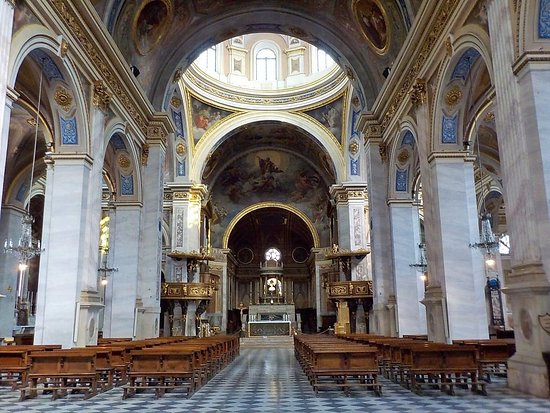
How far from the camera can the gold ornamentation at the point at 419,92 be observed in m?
11.5

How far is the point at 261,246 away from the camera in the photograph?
3922cm

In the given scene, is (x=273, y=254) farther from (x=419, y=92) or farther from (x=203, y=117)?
(x=419, y=92)

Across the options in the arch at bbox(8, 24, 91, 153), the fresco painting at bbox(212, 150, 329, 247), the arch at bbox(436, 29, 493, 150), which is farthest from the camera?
the fresco painting at bbox(212, 150, 329, 247)

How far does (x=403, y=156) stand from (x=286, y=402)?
9.95 m

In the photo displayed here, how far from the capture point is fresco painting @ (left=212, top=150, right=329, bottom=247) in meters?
30.1

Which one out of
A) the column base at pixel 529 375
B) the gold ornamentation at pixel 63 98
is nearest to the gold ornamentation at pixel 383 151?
the gold ornamentation at pixel 63 98

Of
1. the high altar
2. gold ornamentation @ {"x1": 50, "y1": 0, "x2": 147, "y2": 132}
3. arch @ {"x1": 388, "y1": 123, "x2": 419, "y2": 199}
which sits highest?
gold ornamentation @ {"x1": 50, "y1": 0, "x2": 147, "y2": 132}

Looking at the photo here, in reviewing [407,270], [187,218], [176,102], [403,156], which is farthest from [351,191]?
[407,270]

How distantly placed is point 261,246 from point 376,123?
24.4 m

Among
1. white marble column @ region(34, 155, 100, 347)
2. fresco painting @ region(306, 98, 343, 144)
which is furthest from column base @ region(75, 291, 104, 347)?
fresco painting @ region(306, 98, 343, 144)

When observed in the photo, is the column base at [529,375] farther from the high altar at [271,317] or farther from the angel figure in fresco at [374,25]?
the high altar at [271,317]

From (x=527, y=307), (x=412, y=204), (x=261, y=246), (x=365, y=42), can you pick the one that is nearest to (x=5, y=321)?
(x=412, y=204)

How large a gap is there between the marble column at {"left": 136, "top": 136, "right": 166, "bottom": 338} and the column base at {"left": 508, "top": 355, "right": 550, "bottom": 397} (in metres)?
10.3

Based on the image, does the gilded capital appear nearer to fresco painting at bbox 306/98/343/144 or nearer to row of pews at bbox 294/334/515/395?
row of pews at bbox 294/334/515/395
